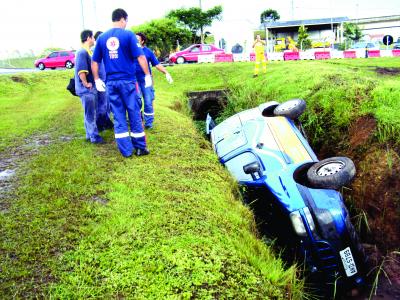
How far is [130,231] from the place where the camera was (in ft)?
11.5

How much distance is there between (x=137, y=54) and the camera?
5.50 metres

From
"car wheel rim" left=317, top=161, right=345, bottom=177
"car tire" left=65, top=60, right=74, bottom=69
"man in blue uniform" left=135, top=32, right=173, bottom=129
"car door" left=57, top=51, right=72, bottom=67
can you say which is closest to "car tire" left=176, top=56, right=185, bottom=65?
"car tire" left=65, top=60, right=74, bottom=69

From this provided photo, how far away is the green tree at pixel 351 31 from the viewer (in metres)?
48.2

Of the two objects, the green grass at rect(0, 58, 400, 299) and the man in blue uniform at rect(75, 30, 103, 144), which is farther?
the man in blue uniform at rect(75, 30, 103, 144)

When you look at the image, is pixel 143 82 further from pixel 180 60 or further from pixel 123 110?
pixel 180 60

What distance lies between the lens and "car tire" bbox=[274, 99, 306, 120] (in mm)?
6867

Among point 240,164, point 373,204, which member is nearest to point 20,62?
point 240,164

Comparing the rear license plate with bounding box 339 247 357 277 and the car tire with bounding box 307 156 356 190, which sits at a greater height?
the car tire with bounding box 307 156 356 190

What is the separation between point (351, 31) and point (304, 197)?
4931 centimetres

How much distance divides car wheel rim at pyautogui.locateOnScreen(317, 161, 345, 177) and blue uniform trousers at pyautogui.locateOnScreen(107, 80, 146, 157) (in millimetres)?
2577

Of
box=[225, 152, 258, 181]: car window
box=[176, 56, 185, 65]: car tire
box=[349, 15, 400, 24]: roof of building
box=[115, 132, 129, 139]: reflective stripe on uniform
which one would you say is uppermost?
box=[349, 15, 400, 24]: roof of building

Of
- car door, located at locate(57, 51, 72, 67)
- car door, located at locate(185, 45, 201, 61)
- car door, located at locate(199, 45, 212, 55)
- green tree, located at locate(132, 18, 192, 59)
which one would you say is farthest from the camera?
green tree, located at locate(132, 18, 192, 59)

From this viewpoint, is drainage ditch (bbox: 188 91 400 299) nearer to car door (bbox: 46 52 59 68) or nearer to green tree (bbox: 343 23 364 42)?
car door (bbox: 46 52 59 68)

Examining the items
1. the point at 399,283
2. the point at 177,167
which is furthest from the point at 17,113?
the point at 399,283
